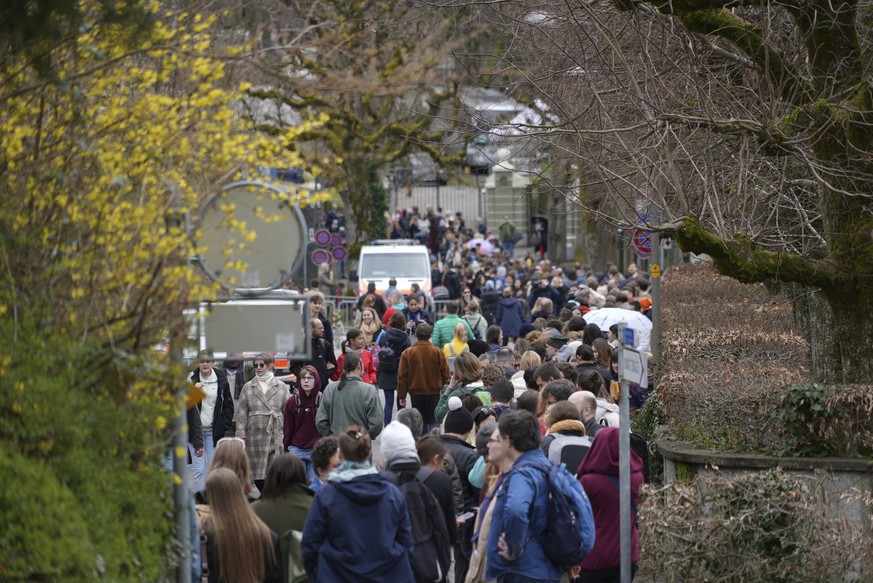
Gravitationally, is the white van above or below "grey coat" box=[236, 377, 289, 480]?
above

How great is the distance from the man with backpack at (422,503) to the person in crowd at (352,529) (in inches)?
18.3

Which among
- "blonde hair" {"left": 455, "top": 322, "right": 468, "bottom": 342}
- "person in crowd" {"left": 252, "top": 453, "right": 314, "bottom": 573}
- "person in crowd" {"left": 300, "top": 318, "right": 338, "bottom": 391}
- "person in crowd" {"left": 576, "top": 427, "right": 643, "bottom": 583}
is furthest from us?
"blonde hair" {"left": 455, "top": 322, "right": 468, "bottom": 342}

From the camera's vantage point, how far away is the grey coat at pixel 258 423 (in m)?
13.3

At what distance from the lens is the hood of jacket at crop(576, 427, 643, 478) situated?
886 centimetres

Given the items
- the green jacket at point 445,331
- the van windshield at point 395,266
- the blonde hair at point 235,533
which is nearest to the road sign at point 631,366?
the blonde hair at point 235,533

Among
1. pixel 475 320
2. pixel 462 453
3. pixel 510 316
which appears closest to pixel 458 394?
pixel 462 453

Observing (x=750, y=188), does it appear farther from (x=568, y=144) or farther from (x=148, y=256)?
(x=148, y=256)

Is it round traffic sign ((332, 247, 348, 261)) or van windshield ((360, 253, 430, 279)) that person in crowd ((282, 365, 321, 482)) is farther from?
round traffic sign ((332, 247, 348, 261))

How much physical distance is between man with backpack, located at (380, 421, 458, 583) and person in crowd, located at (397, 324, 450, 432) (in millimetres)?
8016

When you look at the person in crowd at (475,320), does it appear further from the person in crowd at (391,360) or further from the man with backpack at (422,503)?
the man with backpack at (422,503)

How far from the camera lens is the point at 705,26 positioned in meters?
11.3

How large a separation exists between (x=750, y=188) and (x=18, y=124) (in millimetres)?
9252

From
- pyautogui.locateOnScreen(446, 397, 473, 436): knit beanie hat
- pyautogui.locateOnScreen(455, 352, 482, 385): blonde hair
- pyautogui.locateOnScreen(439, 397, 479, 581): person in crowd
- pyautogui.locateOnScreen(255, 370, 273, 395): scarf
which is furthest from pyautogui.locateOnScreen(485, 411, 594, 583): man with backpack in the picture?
pyautogui.locateOnScreen(255, 370, 273, 395): scarf

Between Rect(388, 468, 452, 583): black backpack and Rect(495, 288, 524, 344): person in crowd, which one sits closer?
Rect(388, 468, 452, 583): black backpack
